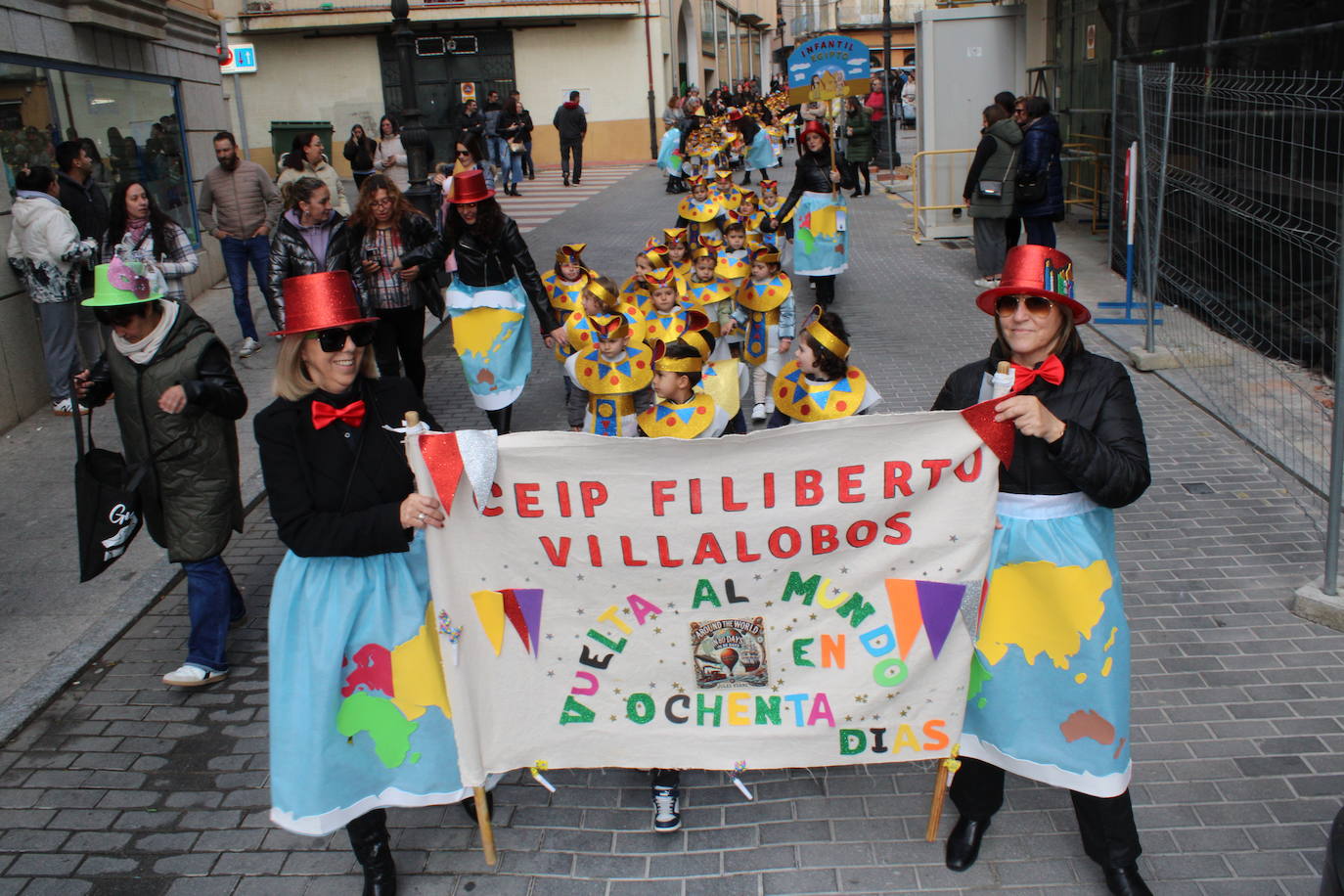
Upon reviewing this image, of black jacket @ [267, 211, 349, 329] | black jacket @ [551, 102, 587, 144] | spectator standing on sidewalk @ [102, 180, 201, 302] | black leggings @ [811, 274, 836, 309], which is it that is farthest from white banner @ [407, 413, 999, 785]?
black jacket @ [551, 102, 587, 144]

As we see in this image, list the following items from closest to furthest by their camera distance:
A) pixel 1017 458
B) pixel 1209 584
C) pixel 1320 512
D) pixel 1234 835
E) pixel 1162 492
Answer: pixel 1017 458 < pixel 1234 835 < pixel 1209 584 < pixel 1320 512 < pixel 1162 492

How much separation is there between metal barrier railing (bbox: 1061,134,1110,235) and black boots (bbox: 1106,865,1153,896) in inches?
487

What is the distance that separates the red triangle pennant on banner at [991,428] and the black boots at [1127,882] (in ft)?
4.28

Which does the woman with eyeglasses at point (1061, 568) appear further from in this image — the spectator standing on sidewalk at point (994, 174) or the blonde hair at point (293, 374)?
the spectator standing on sidewalk at point (994, 174)

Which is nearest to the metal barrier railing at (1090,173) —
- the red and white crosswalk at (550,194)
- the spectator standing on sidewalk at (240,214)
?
the red and white crosswalk at (550,194)

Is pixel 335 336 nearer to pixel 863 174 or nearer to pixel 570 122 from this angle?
pixel 863 174

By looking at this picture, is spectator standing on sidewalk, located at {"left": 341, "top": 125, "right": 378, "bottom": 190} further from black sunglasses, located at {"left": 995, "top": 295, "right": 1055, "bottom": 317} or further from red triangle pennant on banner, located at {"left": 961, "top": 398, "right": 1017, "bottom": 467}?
red triangle pennant on banner, located at {"left": 961, "top": 398, "right": 1017, "bottom": 467}

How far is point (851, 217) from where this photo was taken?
20250 mm

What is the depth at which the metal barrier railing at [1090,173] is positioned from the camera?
15.2 meters

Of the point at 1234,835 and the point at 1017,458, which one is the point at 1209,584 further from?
the point at 1017,458

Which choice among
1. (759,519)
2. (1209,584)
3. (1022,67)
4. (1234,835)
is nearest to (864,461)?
(759,519)

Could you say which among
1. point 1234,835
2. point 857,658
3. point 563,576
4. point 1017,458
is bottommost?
point 1234,835

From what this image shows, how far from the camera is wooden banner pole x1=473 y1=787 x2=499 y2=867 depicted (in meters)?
3.76

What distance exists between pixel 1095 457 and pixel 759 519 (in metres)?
0.98
